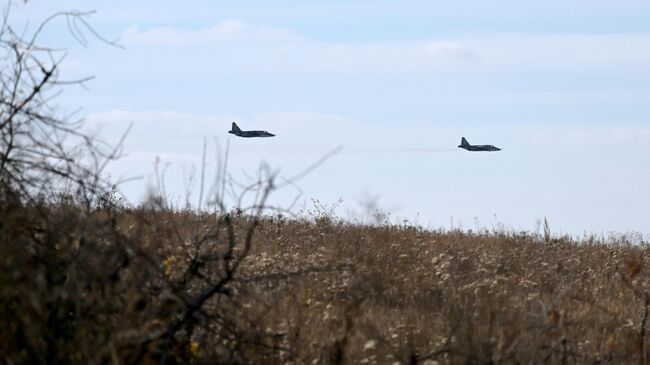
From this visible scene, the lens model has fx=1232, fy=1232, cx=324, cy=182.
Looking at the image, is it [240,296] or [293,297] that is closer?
[240,296]

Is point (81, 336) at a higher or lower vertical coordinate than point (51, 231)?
lower

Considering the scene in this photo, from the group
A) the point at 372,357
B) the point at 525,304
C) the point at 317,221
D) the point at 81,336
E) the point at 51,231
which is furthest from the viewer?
the point at 317,221

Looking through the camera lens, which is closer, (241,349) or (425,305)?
(241,349)

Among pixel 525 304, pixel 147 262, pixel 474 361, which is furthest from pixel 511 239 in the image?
pixel 147 262

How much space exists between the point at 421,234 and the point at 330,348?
Answer: 7589 millimetres

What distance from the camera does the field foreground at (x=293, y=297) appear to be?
6.61 m

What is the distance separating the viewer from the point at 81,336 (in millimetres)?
6359

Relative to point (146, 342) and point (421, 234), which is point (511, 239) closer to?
point (421, 234)

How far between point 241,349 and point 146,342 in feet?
2.39

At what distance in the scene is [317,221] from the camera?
1540cm

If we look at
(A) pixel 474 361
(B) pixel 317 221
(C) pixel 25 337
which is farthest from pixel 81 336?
(B) pixel 317 221

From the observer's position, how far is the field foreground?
21.7 feet

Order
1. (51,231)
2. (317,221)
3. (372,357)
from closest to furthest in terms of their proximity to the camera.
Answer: (51,231) < (372,357) < (317,221)

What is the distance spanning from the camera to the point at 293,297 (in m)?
10.1
